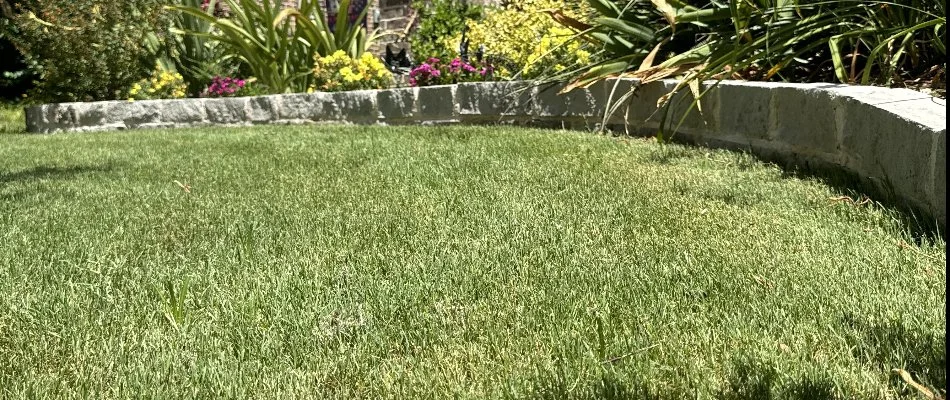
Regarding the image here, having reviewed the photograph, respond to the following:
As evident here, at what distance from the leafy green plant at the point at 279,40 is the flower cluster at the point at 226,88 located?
0.29m

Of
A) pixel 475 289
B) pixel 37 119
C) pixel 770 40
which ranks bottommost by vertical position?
pixel 37 119

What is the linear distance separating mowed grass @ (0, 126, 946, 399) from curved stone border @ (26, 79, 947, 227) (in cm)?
21

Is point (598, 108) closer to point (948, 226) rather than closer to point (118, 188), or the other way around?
point (118, 188)

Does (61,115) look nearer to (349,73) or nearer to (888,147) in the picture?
(349,73)

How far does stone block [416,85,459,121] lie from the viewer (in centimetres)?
739

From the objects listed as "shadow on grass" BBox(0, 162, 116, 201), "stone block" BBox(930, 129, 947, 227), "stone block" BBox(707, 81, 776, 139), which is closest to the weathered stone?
"shadow on grass" BBox(0, 162, 116, 201)

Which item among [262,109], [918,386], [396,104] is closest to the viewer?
[918,386]

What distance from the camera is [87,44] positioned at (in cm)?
909

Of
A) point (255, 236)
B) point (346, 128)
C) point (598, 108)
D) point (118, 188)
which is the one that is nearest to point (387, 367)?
point (255, 236)

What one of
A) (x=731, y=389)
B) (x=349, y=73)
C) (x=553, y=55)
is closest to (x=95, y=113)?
(x=349, y=73)

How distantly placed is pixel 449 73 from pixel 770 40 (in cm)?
421

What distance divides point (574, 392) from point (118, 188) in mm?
3354

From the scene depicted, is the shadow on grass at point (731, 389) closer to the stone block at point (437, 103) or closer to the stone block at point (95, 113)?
the stone block at point (437, 103)

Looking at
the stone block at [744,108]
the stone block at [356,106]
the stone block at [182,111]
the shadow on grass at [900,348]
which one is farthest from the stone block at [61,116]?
the shadow on grass at [900,348]
